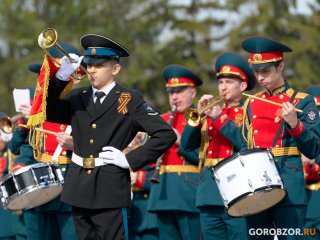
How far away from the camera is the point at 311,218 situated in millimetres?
9961

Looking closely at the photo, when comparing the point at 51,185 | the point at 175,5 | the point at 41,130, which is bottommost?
the point at 51,185

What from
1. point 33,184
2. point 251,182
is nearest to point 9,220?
point 33,184

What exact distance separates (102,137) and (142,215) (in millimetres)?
4534

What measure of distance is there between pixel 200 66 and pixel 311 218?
21123mm

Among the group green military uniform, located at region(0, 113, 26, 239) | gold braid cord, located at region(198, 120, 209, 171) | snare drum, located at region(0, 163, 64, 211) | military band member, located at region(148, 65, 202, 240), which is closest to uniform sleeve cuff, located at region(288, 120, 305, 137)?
gold braid cord, located at region(198, 120, 209, 171)

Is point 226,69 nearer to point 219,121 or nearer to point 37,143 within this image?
point 219,121

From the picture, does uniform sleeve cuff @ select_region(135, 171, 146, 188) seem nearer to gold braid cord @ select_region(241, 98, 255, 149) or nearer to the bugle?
the bugle

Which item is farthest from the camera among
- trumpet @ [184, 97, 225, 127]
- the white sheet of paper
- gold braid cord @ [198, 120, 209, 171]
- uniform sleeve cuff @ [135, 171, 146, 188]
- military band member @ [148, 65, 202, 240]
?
uniform sleeve cuff @ [135, 171, 146, 188]

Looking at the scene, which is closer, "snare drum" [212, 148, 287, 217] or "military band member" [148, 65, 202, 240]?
"snare drum" [212, 148, 287, 217]

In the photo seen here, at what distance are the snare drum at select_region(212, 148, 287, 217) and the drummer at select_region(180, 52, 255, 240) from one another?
1.16 metres

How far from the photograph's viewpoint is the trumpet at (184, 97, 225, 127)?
29.0ft

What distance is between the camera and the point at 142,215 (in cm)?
1184

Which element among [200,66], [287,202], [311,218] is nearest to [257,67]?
[287,202]

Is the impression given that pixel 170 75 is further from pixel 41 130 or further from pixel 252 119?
pixel 252 119
